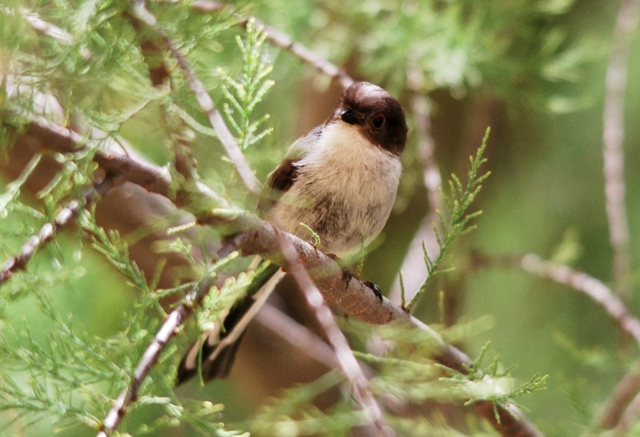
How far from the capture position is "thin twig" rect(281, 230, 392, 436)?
45.5 inches

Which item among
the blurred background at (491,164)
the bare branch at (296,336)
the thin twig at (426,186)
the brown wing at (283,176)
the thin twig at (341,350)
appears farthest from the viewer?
the bare branch at (296,336)

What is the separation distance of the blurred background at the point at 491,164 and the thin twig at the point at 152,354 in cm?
128

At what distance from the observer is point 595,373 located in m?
3.75

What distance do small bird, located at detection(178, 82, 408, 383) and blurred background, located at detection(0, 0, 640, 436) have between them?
0.32 meters

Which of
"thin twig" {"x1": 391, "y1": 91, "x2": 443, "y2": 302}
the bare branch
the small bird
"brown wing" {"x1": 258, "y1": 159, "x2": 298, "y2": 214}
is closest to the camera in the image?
the small bird

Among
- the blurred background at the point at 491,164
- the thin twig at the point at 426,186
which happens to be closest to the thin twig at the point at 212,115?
the blurred background at the point at 491,164

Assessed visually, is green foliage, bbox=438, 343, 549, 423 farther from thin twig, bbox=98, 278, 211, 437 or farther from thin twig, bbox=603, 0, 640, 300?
thin twig, bbox=603, 0, 640, 300

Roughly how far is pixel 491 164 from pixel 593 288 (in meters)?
1.56

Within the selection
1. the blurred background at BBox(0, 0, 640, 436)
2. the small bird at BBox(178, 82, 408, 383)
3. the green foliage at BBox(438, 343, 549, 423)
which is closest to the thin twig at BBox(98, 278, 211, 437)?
the green foliage at BBox(438, 343, 549, 423)

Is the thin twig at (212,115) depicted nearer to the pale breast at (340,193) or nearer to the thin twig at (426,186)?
the pale breast at (340,193)

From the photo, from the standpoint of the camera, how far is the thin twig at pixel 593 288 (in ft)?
8.58

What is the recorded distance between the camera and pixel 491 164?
421 cm

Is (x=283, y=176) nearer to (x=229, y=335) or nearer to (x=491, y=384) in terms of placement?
(x=229, y=335)

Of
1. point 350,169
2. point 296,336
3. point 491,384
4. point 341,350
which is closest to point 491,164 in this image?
point 296,336
